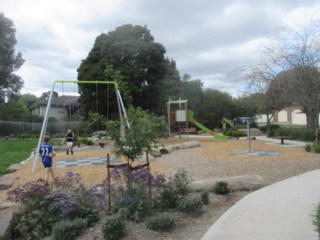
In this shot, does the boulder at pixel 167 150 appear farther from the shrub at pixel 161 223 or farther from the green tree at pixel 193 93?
the green tree at pixel 193 93

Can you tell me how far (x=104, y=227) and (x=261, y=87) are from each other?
21019mm

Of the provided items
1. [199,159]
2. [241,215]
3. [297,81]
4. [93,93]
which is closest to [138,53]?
[93,93]

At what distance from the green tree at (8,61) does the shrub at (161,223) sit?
33.8 meters

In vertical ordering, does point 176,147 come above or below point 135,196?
above

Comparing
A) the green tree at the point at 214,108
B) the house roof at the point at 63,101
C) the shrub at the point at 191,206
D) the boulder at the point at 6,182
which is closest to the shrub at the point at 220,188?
the shrub at the point at 191,206

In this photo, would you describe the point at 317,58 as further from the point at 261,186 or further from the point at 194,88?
the point at 194,88

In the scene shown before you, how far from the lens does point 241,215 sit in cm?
529

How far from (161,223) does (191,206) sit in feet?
2.75

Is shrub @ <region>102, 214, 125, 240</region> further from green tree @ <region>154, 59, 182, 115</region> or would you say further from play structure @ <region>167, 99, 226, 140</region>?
green tree @ <region>154, 59, 182, 115</region>

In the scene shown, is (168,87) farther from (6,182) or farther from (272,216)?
(272,216)

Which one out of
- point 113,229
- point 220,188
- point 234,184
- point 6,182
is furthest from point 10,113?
point 113,229

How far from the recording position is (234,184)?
24.2 feet

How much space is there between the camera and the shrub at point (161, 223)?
16.3ft

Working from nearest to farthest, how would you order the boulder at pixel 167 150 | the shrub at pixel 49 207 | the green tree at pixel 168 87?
the shrub at pixel 49 207, the boulder at pixel 167 150, the green tree at pixel 168 87
